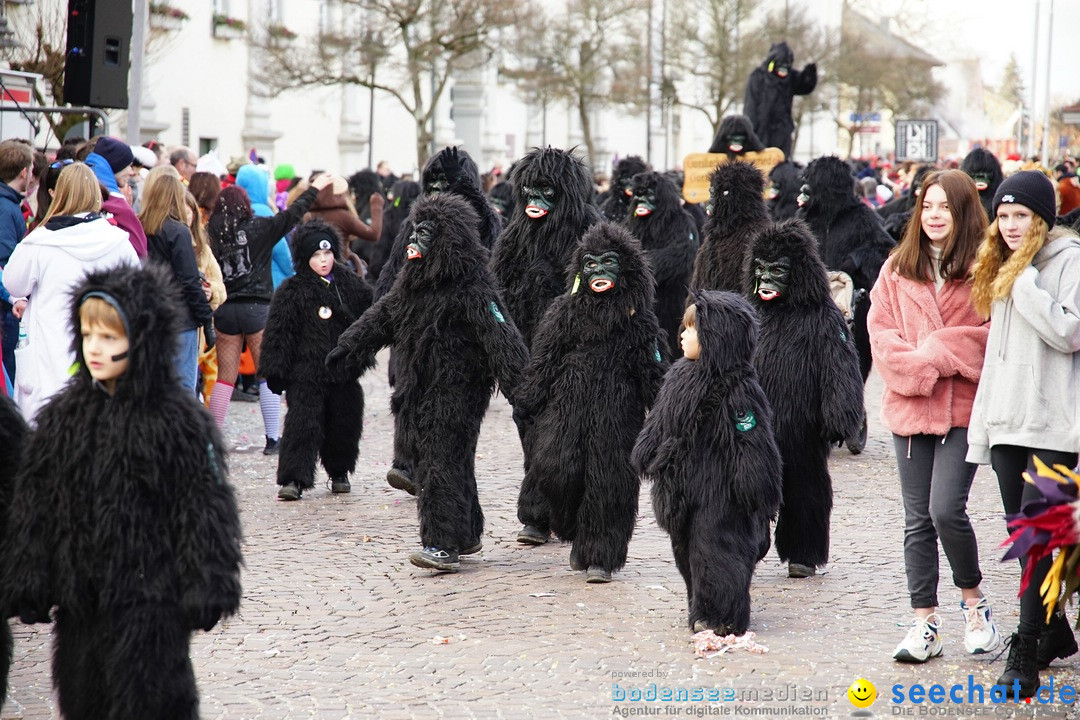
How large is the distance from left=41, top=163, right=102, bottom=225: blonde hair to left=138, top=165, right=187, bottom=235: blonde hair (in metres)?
1.89

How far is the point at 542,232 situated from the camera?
347 inches

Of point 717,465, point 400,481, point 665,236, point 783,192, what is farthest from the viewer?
point 783,192

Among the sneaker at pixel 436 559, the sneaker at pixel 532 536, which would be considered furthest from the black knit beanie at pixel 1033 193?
the sneaker at pixel 532 536

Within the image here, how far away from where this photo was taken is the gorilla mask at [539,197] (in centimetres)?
877

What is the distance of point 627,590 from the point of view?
7.46m

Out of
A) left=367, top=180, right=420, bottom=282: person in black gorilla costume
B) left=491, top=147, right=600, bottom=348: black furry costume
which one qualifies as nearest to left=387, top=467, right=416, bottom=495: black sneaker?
left=491, top=147, right=600, bottom=348: black furry costume

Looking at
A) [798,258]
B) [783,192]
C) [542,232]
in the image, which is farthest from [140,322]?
[783,192]

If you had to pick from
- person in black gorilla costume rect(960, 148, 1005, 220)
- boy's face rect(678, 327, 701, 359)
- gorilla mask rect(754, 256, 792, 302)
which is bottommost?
boy's face rect(678, 327, 701, 359)

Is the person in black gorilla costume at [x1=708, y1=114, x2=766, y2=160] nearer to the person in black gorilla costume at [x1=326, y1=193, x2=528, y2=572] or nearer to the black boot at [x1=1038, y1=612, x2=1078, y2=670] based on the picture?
the person in black gorilla costume at [x1=326, y1=193, x2=528, y2=572]

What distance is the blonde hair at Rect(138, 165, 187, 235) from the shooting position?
9656mm

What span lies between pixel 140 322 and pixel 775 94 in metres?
15.2

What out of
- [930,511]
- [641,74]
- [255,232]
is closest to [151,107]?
[255,232]

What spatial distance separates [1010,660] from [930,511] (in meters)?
0.69

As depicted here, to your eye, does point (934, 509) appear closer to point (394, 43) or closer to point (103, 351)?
point (103, 351)
